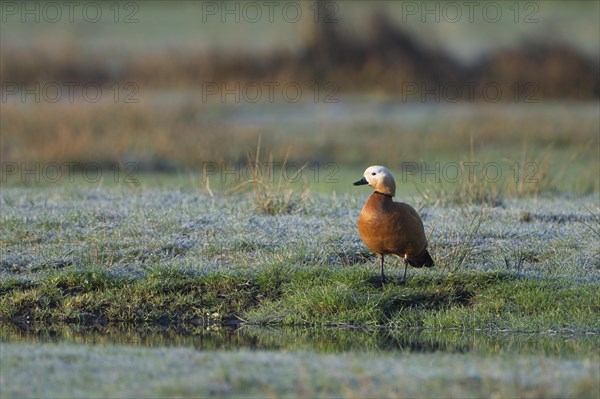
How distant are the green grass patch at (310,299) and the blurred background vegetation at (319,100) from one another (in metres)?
4.40

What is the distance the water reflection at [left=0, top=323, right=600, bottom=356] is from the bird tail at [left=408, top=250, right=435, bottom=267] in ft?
2.14

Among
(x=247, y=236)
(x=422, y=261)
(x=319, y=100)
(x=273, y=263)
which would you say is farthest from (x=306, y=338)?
(x=319, y=100)

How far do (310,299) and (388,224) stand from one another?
85 centimetres

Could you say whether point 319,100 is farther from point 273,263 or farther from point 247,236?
point 273,263

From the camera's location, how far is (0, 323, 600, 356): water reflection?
24.1 ft

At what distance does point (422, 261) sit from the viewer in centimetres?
837

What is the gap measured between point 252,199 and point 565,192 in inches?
167

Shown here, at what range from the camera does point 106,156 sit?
17047 mm

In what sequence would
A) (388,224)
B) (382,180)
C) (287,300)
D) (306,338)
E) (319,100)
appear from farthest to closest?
1. (319,100)
2. (287,300)
3. (382,180)
4. (388,224)
5. (306,338)

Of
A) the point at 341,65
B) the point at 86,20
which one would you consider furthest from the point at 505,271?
the point at 86,20

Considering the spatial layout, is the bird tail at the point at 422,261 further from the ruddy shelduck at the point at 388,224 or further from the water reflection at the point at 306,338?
the water reflection at the point at 306,338

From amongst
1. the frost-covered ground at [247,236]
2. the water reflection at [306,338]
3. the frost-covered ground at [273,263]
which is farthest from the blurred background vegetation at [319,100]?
the water reflection at [306,338]

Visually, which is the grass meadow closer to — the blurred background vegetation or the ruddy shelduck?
the ruddy shelduck

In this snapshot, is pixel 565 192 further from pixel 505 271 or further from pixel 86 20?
pixel 86 20
